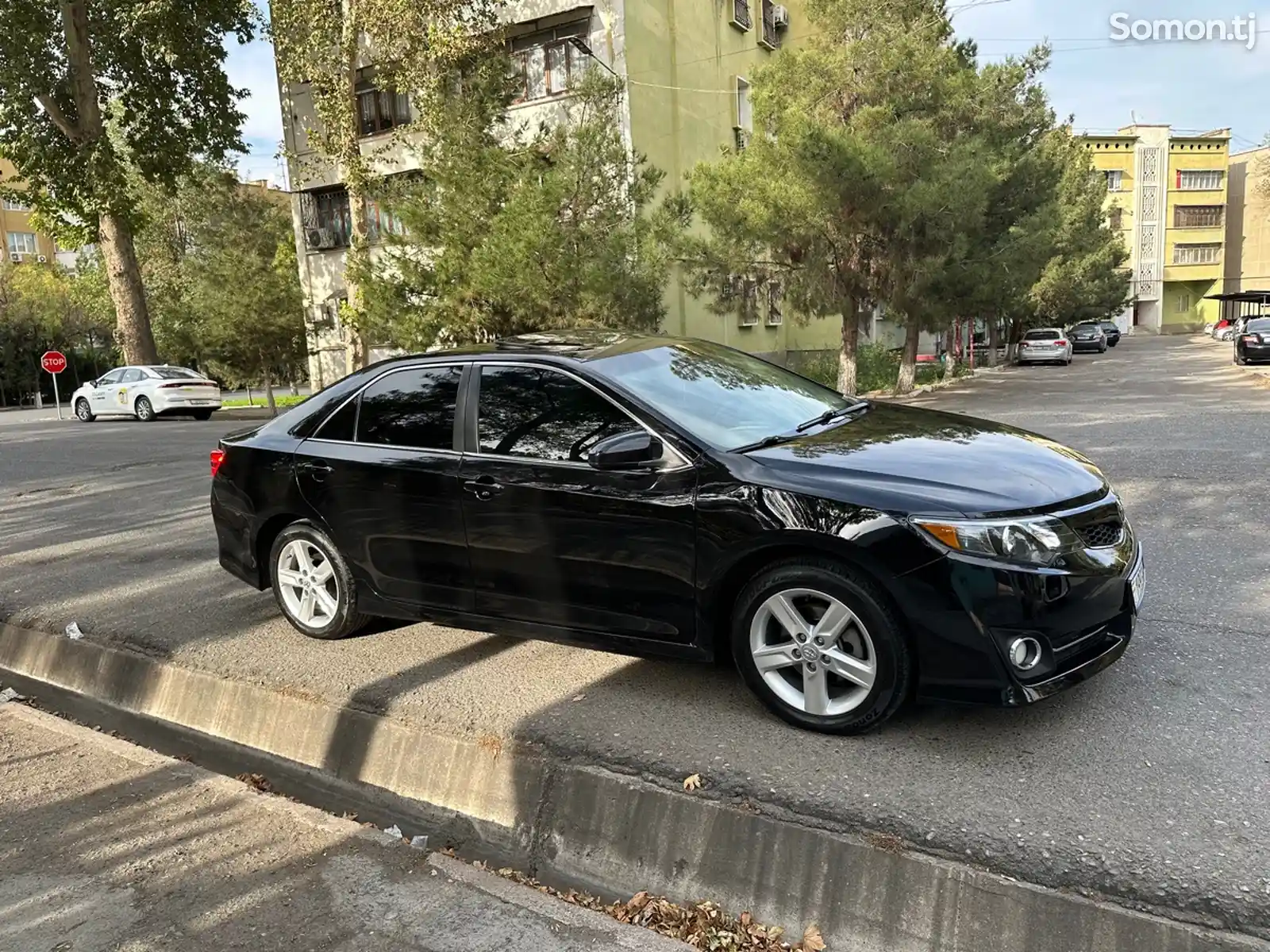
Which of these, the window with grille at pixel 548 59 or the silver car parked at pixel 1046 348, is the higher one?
the window with grille at pixel 548 59

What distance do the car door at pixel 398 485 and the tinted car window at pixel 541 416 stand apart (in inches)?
8.5

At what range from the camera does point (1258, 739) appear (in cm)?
317

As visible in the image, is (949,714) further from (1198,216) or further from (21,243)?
(1198,216)

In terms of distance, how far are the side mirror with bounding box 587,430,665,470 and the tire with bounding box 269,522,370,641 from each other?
184 centimetres

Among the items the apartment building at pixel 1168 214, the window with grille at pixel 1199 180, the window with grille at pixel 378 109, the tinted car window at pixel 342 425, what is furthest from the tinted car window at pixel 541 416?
the window with grille at pixel 1199 180

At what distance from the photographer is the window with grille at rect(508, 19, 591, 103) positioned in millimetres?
21562

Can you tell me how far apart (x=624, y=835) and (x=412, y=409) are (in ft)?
7.79

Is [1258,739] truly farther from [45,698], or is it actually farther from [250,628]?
[45,698]

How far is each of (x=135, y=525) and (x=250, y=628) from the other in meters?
4.13

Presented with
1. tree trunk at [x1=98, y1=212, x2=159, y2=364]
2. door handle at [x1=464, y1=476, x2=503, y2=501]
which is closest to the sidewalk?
door handle at [x1=464, y1=476, x2=503, y2=501]

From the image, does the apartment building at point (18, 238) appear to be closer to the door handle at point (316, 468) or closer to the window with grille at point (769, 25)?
the window with grille at point (769, 25)

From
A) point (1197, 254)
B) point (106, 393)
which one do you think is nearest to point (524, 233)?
point (106, 393)

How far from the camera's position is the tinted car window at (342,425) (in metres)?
4.72

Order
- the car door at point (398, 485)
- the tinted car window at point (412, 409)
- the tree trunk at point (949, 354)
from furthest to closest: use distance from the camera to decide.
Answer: the tree trunk at point (949, 354) < the tinted car window at point (412, 409) < the car door at point (398, 485)
